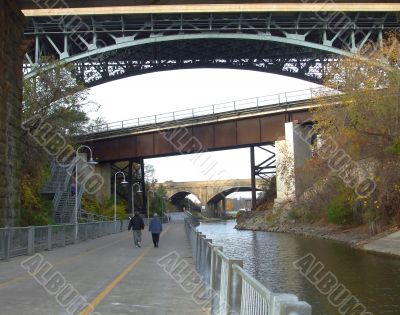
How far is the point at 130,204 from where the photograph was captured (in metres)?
71.7

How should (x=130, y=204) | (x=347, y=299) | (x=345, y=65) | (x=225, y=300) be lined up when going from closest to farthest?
1. (x=225, y=300)
2. (x=347, y=299)
3. (x=345, y=65)
4. (x=130, y=204)

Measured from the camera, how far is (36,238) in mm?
22047

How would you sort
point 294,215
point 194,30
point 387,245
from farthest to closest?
point 194,30 → point 294,215 → point 387,245

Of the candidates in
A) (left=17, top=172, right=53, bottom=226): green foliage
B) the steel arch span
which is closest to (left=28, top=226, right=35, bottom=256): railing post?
(left=17, top=172, right=53, bottom=226): green foliage

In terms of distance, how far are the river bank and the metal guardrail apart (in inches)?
657

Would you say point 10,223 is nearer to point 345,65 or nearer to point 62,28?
point 345,65

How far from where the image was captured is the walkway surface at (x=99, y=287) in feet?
31.9

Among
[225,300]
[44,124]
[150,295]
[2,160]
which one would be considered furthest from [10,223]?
[44,124]

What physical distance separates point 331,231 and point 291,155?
1422 centimetres

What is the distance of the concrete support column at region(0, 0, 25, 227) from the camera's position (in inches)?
764

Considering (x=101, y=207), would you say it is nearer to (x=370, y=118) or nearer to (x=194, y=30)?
(x=194, y=30)

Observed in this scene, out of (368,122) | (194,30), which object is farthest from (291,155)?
(368,122)

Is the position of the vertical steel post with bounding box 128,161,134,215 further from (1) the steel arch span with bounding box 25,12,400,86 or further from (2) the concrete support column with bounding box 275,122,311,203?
(2) the concrete support column with bounding box 275,122,311,203

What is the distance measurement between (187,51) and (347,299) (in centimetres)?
6539
